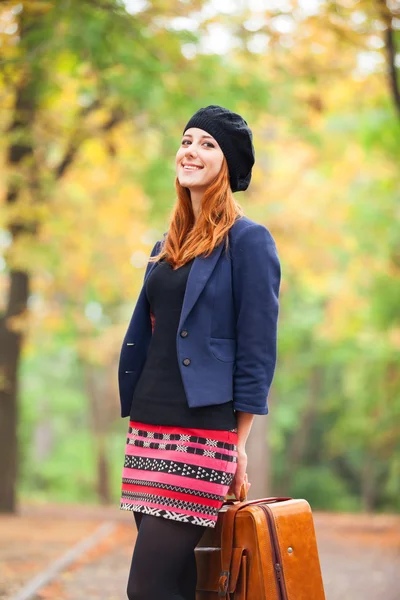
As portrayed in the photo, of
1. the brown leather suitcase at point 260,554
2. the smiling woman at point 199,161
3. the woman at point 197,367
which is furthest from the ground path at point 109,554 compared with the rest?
the smiling woman at point 199,161

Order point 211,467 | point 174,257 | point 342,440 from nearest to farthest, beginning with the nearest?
point 211,467, point 174,257, point 342,440

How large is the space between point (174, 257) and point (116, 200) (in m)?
12.7

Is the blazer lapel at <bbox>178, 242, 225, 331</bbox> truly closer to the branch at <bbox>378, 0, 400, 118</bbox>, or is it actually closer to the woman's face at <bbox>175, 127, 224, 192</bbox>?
the woman's face at <bbox>175, 127, 224, 192</bbox>

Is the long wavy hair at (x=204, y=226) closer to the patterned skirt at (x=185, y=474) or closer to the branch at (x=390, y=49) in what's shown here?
the patterned skirt at (x=185, y=474)

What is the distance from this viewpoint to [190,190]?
3654mm

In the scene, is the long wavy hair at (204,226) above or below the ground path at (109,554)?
above

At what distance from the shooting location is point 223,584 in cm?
331

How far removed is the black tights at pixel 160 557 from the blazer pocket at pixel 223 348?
60cm

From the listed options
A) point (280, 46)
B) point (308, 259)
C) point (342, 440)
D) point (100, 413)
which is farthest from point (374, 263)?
point (100, 413)

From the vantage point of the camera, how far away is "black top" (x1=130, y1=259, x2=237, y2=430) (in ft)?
10.9

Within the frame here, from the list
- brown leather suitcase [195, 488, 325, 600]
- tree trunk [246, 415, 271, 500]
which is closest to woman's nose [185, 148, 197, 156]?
brown leather suitcase [195, 488, 325, 600]

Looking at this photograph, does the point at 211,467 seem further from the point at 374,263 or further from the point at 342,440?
the point at 342,440

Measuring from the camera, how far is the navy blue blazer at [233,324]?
3326 millimetres

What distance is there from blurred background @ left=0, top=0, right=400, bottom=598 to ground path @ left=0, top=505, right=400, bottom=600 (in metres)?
1.92
